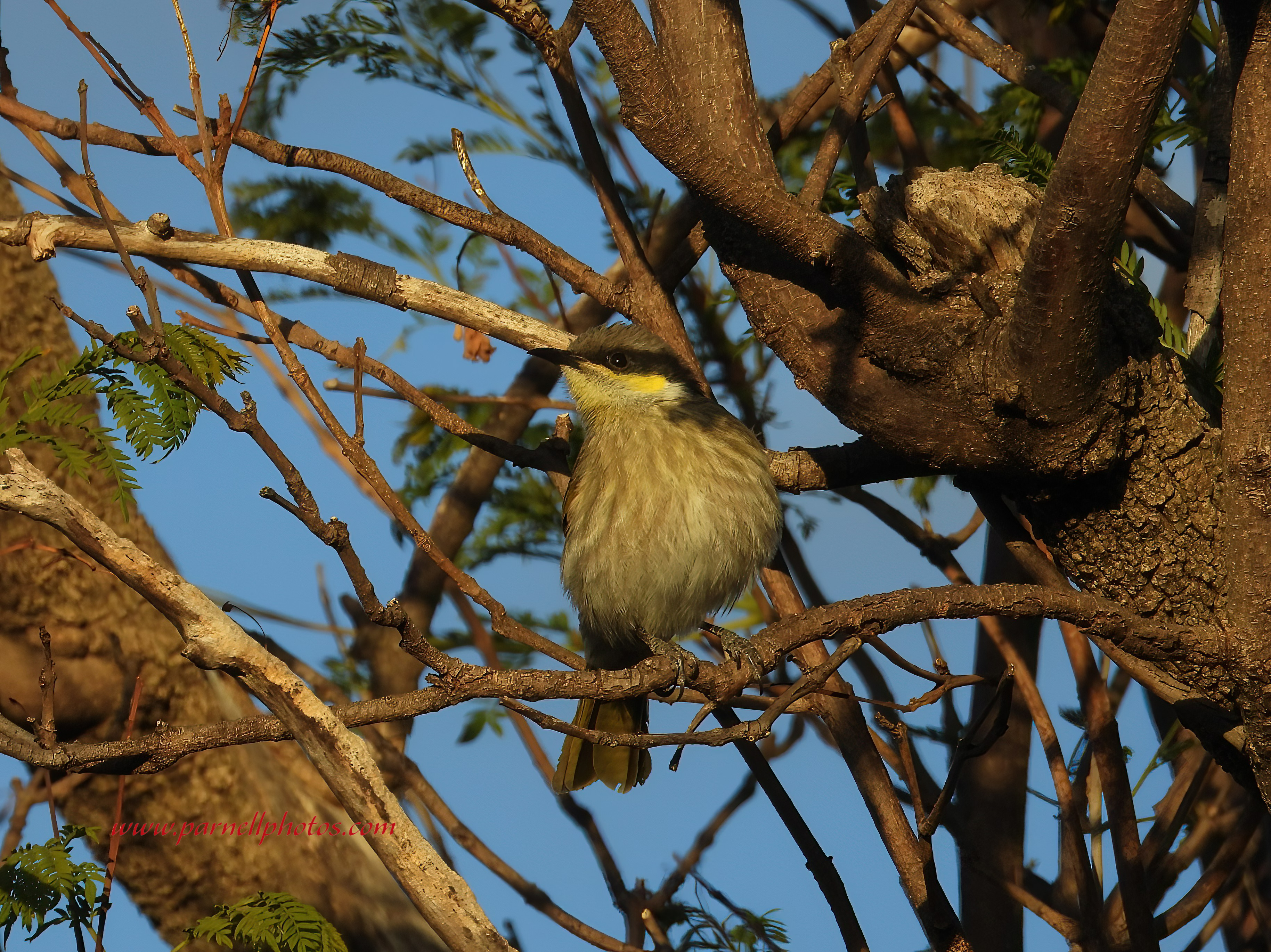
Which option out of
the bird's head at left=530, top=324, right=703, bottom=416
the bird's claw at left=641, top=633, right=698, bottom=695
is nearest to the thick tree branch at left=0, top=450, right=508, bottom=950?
the bird's claw at left=641, top=633, right=698, bottom=695

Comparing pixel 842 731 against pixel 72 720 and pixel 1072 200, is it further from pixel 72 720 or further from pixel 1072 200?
pixel 72 720

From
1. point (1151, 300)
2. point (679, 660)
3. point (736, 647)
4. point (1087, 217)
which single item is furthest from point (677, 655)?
point (1151, 300)

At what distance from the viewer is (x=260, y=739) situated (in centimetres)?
212

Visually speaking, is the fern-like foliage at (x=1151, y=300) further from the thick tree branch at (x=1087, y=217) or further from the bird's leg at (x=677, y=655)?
the bird's leg at (x=677, y=655)

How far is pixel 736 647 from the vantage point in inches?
133

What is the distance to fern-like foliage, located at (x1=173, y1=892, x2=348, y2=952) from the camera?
2.82 metres

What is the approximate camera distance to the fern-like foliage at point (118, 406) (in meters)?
2.59

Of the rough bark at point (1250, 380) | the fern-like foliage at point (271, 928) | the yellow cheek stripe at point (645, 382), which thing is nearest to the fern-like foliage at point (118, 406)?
the fern-like foliage at point (271, 928)

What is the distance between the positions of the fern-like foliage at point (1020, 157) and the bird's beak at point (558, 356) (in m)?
1.53

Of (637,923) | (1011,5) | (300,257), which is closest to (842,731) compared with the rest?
(637,923)

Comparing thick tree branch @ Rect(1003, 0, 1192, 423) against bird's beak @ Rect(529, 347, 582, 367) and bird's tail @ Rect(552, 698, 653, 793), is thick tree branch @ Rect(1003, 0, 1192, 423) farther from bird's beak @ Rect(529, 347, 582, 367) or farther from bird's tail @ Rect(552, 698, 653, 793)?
bird's tail @ Rect(552, 698, 653, 793)

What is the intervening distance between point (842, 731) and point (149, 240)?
257cm

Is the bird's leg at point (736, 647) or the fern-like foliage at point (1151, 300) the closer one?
the bird's leg at point (736, 647)

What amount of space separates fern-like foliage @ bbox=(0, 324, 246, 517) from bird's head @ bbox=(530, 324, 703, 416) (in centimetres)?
141
